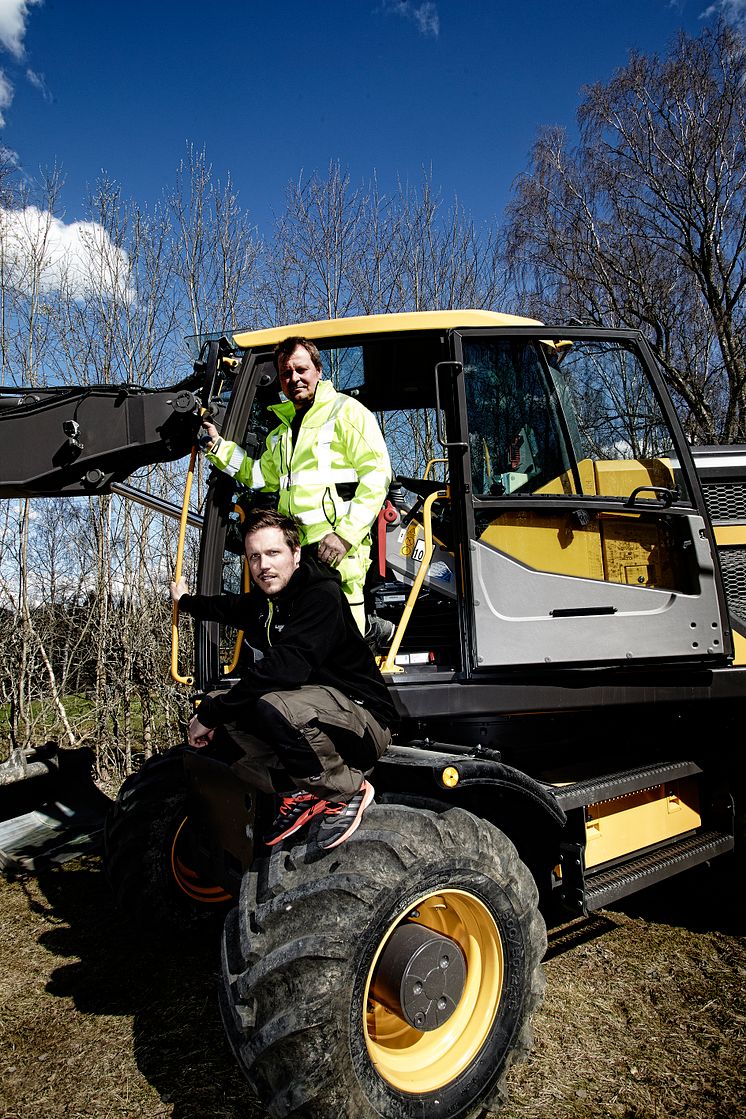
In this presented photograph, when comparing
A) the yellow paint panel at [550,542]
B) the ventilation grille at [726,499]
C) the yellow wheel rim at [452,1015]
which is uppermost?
the ventilation grille at [726,499]

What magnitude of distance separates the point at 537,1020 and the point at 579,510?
7.34 feet

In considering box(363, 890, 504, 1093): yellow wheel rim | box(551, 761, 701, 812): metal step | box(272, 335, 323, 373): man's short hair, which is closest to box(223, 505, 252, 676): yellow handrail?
box(272, 335, 323, 373): man's short hair

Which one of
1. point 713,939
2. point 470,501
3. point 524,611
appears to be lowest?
point 713,939

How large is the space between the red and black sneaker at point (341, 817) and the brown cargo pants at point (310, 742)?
0.06m

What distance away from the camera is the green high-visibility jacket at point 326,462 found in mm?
3346

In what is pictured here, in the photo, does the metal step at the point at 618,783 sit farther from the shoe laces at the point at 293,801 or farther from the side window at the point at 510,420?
the side window at the point at 510,420

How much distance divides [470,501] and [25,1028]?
9.87ft

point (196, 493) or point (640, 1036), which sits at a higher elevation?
point (196, 493)

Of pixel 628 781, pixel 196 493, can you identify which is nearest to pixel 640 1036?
pixel 628 781

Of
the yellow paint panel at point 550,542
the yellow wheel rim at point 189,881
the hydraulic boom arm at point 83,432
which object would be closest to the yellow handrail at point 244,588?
the hydraulic boom arm at point 83,432

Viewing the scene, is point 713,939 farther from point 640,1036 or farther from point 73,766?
point 73,766

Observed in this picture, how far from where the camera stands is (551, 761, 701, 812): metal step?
338 cm

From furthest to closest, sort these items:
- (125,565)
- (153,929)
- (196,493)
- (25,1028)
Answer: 1. (125,565)
2. (196,493)
3. (153,929)
4. (25,1028)

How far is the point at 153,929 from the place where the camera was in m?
4.16
